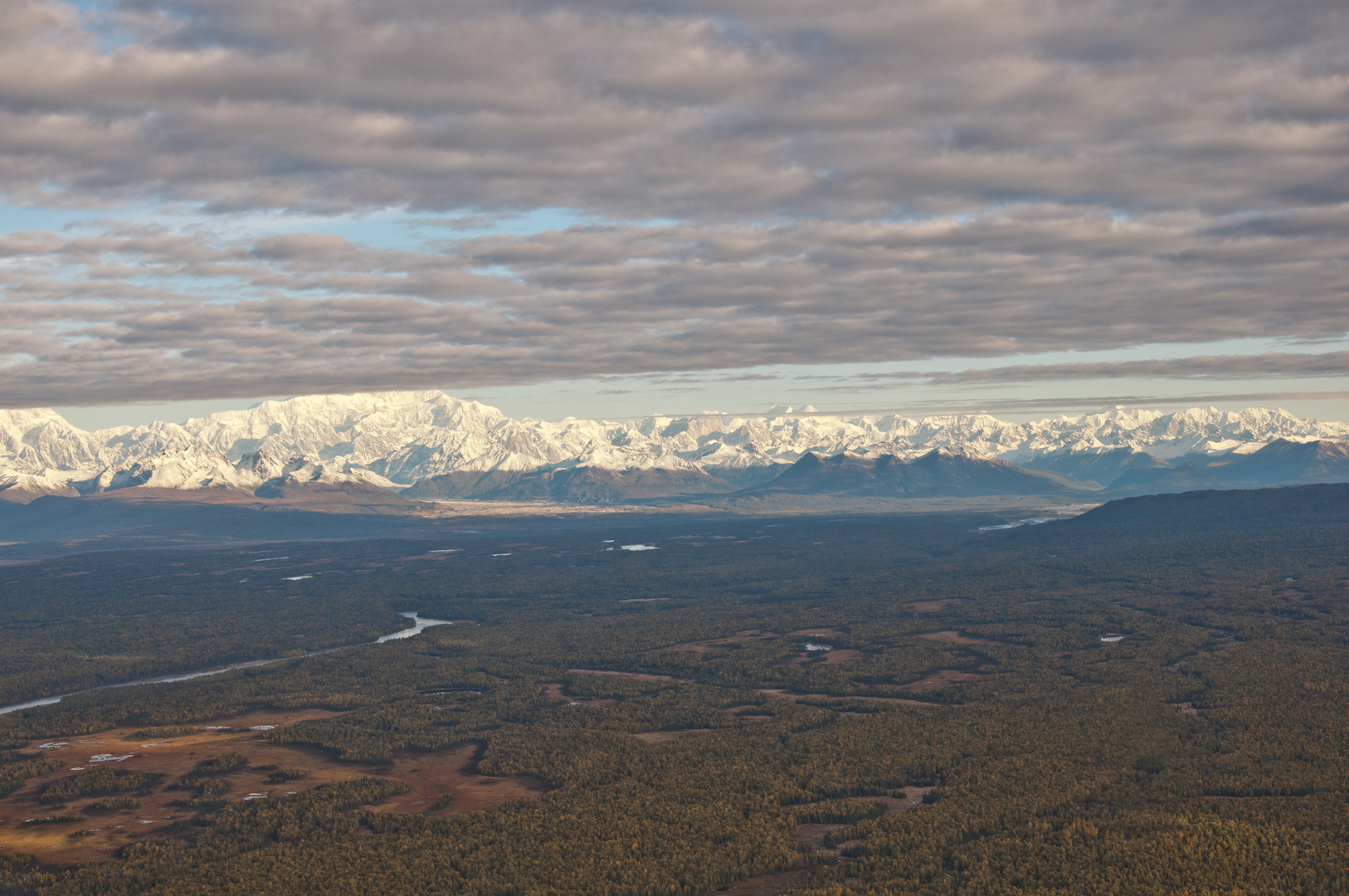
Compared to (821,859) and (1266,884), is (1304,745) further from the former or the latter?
(821,859)

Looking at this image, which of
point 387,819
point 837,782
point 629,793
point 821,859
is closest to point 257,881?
point 387,819

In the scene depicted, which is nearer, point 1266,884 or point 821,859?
point 1266,884

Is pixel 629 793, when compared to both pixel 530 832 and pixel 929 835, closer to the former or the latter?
pixel 530 832

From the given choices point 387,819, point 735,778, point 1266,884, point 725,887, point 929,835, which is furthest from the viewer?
point 735,778

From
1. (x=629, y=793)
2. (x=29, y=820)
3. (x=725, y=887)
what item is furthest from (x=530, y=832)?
(x=29, y=820)

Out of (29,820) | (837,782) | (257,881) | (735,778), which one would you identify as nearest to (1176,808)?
(837,782)

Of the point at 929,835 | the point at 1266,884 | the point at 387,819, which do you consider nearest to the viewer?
the point at 1266,884

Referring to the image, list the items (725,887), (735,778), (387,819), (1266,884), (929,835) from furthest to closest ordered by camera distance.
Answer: (735,778)
(387,819)
(929,835)
(725,887)
(1266,884)

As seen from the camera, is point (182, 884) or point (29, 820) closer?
point (182, 884)
